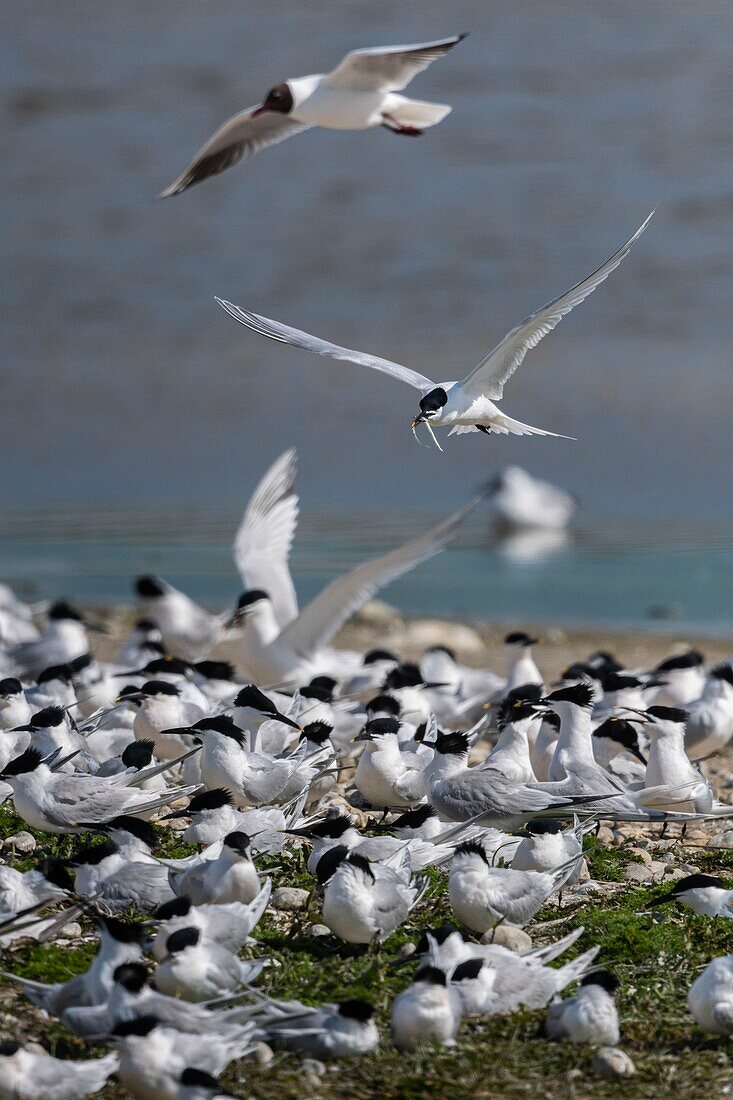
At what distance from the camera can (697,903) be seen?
4.83 m

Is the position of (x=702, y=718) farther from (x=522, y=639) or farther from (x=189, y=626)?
(x=189, y=626)

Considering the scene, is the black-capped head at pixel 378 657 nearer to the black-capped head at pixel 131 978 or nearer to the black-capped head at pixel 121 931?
the black-capped head at pixel 121 931

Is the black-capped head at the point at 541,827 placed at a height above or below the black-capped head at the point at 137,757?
below

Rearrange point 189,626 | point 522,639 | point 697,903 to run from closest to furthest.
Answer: point 697,903, point 522,639, point 189,626

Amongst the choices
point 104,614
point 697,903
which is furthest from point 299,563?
point 697,903

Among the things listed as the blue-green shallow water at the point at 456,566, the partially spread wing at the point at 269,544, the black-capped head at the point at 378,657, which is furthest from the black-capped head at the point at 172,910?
the blue-green shallow water at the point at 456,566

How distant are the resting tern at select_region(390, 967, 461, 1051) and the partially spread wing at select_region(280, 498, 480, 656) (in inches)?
174

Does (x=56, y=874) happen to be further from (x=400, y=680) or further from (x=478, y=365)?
(x=400, y=680)

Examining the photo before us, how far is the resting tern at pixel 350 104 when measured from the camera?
6676mm

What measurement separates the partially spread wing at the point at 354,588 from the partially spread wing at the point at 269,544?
612 mm

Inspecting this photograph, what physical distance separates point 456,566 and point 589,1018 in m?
15.9

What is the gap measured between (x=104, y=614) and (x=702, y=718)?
8831 mm

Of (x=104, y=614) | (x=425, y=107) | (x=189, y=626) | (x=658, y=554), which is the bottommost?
(x=658, y=554)

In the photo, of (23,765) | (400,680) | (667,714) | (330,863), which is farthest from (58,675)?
(330,863)
